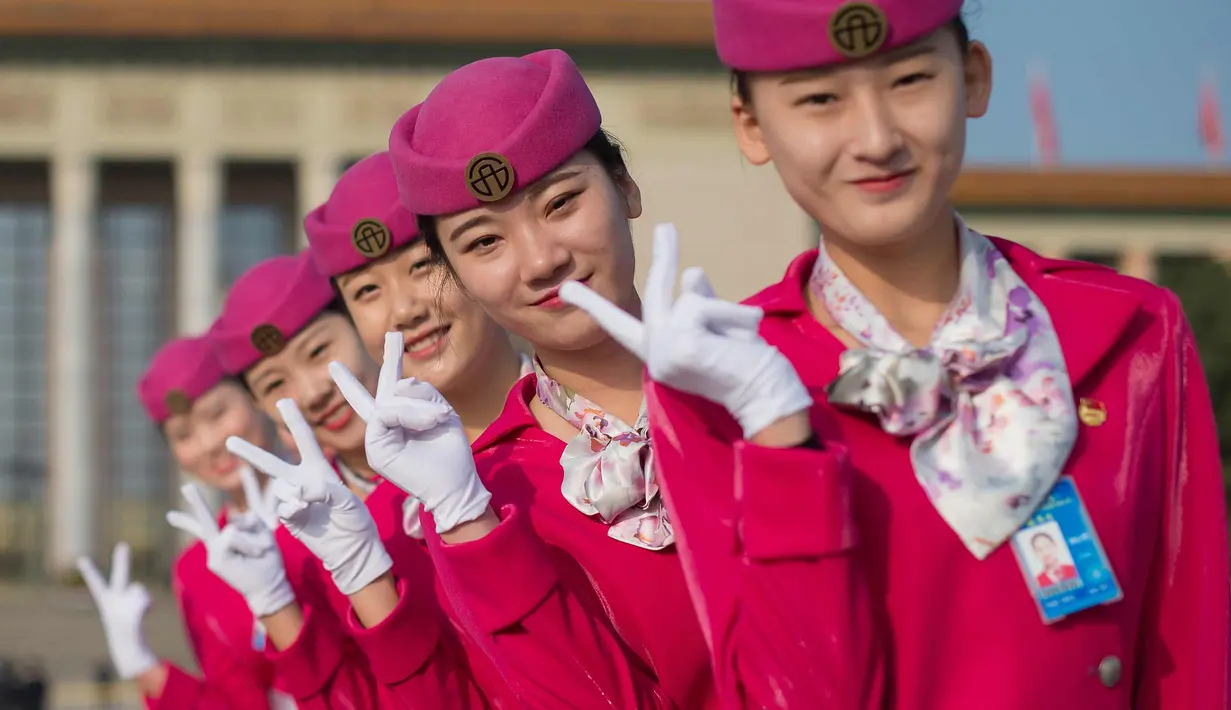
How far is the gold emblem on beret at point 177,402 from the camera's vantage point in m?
6.13

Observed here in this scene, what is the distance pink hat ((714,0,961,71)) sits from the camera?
2078mm

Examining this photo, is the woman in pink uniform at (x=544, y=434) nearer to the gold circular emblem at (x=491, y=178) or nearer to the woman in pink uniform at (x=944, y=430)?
the gold circular emblem at (x=491, y=178)

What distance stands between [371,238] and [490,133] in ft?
3.91

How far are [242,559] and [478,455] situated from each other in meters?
1.42

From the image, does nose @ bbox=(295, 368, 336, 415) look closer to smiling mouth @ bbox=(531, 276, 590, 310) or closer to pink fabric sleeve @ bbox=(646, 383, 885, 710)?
smiling mouth @ bbox=(531, 276, 590, 310)

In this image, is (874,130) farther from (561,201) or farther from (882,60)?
(561,201)

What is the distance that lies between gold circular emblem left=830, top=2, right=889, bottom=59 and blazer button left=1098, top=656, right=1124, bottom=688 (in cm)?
73

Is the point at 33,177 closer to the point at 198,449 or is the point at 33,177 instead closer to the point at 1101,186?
the point at 1101,186

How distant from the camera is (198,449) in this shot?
6117mm

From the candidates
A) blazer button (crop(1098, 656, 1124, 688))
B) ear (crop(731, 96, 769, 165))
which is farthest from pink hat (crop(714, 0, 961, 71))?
blazer button (crop(1098, 656, 1124, 688))

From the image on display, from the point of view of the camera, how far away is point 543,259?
252 centimetres

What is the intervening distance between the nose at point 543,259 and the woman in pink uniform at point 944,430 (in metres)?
0.38

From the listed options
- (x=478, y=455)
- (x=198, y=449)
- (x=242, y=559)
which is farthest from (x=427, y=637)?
(x=198, y=449)

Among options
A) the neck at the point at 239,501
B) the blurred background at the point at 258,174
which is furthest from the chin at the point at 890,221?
the blurred background at the point at 258,174
